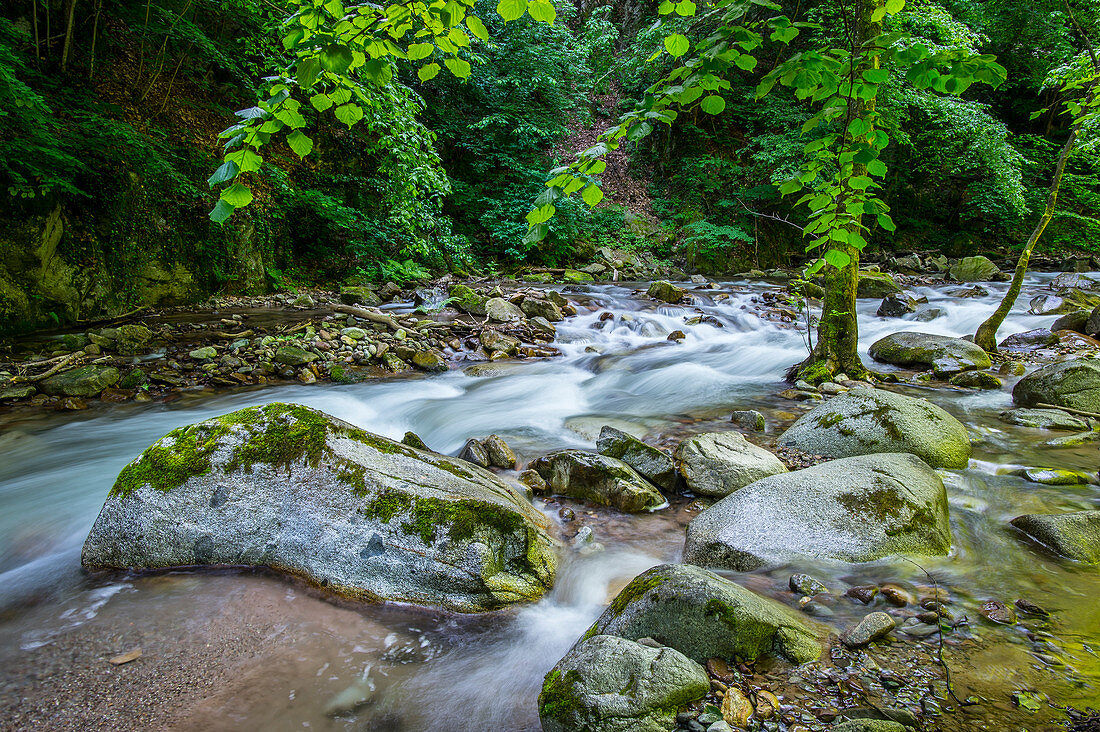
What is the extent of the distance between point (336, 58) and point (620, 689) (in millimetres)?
2116

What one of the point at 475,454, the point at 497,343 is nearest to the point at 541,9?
the point at 475,454

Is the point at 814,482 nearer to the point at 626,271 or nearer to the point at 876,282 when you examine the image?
the point at 876,282

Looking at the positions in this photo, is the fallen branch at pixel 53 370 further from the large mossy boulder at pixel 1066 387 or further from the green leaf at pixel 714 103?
the large mossy boulder at pixel 1066 387

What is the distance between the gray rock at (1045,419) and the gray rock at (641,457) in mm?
3793

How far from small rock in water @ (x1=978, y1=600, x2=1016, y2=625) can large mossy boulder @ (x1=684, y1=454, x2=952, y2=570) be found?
48cm

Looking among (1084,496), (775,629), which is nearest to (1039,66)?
(1084,496)

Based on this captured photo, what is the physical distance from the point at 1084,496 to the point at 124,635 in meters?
5.85

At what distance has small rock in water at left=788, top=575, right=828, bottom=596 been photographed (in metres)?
2.54

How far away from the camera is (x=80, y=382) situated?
18.8 feet

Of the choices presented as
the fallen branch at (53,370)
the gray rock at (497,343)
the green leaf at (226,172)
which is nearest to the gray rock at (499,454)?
the green leaf at (226,172)

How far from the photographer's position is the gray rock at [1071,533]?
274cm

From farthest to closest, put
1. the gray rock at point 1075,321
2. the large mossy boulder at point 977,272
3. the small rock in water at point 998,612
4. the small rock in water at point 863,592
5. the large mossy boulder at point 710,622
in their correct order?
the large mossy boulder at point 977,272 → the gray rock at point 1075,321 → the small rock in water at point 863,592 → the small rock in water at point 998,612 → the large mossy boulder at point 710,622

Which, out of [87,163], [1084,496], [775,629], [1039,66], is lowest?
[1084,496]

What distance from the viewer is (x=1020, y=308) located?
1036 centimetres
